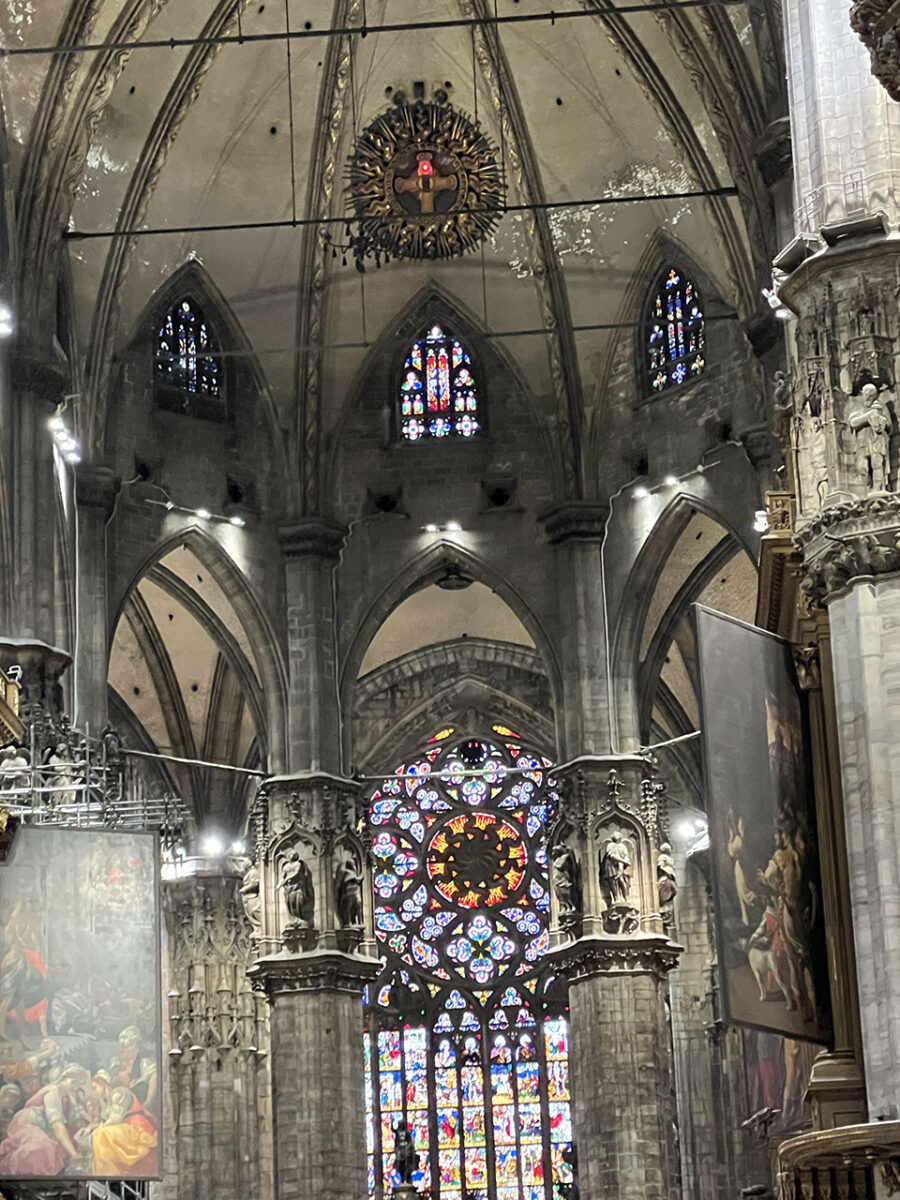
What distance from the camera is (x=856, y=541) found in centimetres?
2078

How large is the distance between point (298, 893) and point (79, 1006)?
27.0 feet

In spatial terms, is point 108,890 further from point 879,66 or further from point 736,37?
point 879,66

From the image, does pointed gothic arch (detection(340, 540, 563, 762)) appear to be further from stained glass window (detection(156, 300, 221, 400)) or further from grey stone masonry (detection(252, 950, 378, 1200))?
stained glass window (detection(156, 300, 221, 400))

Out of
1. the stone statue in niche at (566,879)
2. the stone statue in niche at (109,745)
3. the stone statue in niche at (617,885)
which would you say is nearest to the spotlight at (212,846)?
the stone statue in niche at (566,879)

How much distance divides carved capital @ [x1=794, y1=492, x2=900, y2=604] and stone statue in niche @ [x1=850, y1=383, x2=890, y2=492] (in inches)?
6.9

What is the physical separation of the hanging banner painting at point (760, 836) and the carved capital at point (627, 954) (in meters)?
14.7

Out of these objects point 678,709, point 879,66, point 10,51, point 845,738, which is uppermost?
point 10,51

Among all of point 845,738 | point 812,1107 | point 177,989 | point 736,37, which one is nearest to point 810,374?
point 845,738

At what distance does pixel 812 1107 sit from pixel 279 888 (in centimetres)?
1663

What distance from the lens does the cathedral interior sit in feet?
108

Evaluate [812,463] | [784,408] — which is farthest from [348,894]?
[812,463]

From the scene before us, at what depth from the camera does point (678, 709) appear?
147 feet

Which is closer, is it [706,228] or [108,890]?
[108,890]

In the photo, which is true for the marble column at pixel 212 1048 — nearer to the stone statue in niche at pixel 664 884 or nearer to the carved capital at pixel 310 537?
the carved capital at pixel 310 537
